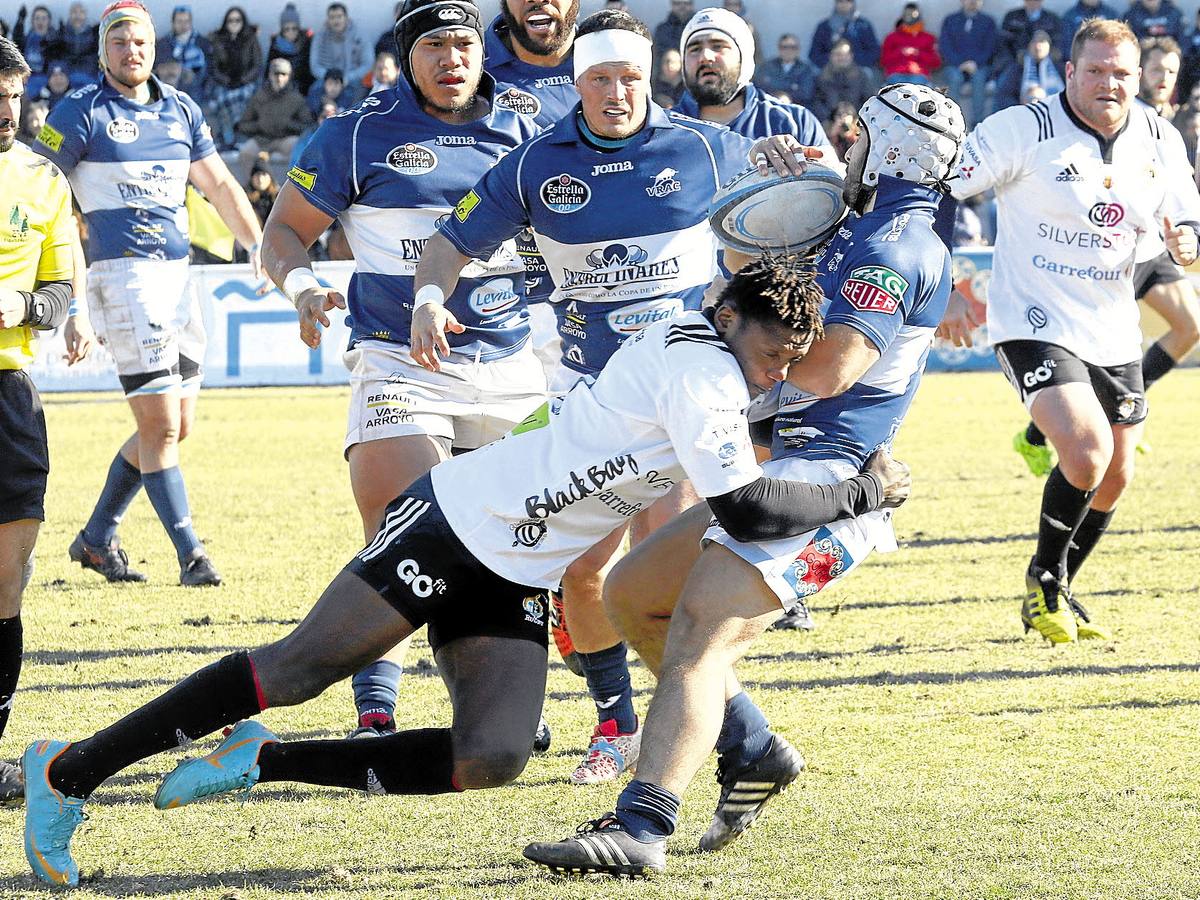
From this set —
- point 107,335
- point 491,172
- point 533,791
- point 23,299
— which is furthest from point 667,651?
point 107,335

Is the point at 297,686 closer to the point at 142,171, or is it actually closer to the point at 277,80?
the point at 142,171

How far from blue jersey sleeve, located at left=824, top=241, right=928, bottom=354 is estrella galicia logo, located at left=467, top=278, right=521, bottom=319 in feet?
5.22

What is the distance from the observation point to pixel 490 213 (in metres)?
5.01

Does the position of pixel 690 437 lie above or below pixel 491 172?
below

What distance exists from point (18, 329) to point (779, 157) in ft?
7.52

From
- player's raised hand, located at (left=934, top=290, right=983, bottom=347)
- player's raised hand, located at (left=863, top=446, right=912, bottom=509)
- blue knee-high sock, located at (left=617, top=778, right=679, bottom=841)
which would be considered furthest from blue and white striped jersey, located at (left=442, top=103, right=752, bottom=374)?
blue knee-high sock, located at (left=617, top=778, right=679, bottom=841)

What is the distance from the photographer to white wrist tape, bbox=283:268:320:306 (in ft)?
16.5

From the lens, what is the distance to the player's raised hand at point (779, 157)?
468cm

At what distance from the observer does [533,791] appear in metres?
4.75

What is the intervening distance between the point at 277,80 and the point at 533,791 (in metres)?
18.8

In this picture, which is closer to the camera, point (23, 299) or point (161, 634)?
point (23, 299)

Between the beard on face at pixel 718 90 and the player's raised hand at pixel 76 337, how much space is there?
268 cm

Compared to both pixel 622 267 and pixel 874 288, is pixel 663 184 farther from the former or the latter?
pixel 874 288

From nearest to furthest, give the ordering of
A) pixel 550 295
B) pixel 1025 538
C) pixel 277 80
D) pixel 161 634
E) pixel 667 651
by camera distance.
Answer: pixel 667 651 → pixel 550 295 → pixel 161 634 → pixel 1025 538 → pixel 277 80
